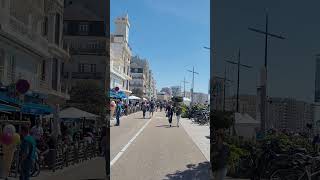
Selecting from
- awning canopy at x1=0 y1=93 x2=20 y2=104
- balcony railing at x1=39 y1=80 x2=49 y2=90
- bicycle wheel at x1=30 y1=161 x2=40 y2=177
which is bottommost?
bicycle wheel at x1=30 y1=161 x2=40 y2=177

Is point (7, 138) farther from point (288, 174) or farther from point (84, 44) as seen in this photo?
point (288, 174)

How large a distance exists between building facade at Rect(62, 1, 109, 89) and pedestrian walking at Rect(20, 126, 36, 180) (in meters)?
0.44

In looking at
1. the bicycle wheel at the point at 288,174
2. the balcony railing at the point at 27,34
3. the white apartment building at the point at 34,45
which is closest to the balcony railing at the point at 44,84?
the white apartment building at the point at 34,45

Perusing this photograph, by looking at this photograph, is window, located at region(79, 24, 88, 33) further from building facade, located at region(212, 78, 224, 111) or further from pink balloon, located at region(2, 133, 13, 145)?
building facade, located at region(212, 78, 224, 111)

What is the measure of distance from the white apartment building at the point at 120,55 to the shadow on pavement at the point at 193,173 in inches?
32.2

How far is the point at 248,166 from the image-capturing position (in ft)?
10.9

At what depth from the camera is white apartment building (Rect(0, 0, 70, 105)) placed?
95.4 inches

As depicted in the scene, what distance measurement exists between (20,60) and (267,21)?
72.6 inches

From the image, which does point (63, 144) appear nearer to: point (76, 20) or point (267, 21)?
point (76, 20)

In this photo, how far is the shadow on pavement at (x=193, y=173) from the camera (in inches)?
131

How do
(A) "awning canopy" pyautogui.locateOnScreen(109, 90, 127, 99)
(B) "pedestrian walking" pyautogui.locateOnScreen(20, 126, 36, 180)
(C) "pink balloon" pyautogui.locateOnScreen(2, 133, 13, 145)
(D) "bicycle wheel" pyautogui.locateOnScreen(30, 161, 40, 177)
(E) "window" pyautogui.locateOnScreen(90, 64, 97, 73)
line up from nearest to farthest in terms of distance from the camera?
(C) "pink balloon" pyautogui.locateOnScreen(2, 133, 13, 145) → (B) "pedestrian walking" pyautogui.locateOnScreen(20, 126, 36, 180) → (D) "bicycle wheel" pyautogui.locateOnScreen(30, 161, 40, 177) → (E) "window" pyautogui.locateOnScreen(90, 64, 97, 73) → (A) "awning canopy" pyautogui.locateOnScreen(109, 90, 127, 99)

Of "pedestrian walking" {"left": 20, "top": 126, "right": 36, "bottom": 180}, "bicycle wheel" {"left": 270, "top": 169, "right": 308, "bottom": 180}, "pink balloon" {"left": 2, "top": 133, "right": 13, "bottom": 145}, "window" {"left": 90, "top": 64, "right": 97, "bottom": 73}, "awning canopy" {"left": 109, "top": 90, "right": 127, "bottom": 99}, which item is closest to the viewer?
"pink balloon" {"left": 2, "top": 133, "right": 13, "bottom": 145}

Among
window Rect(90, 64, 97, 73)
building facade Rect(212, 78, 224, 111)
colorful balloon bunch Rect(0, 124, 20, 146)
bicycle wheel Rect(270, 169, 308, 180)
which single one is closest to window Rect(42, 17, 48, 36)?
window Rect(90, 64, 97, 73)

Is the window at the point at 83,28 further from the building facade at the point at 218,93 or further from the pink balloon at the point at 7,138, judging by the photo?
the building facade at the point at 218,93
